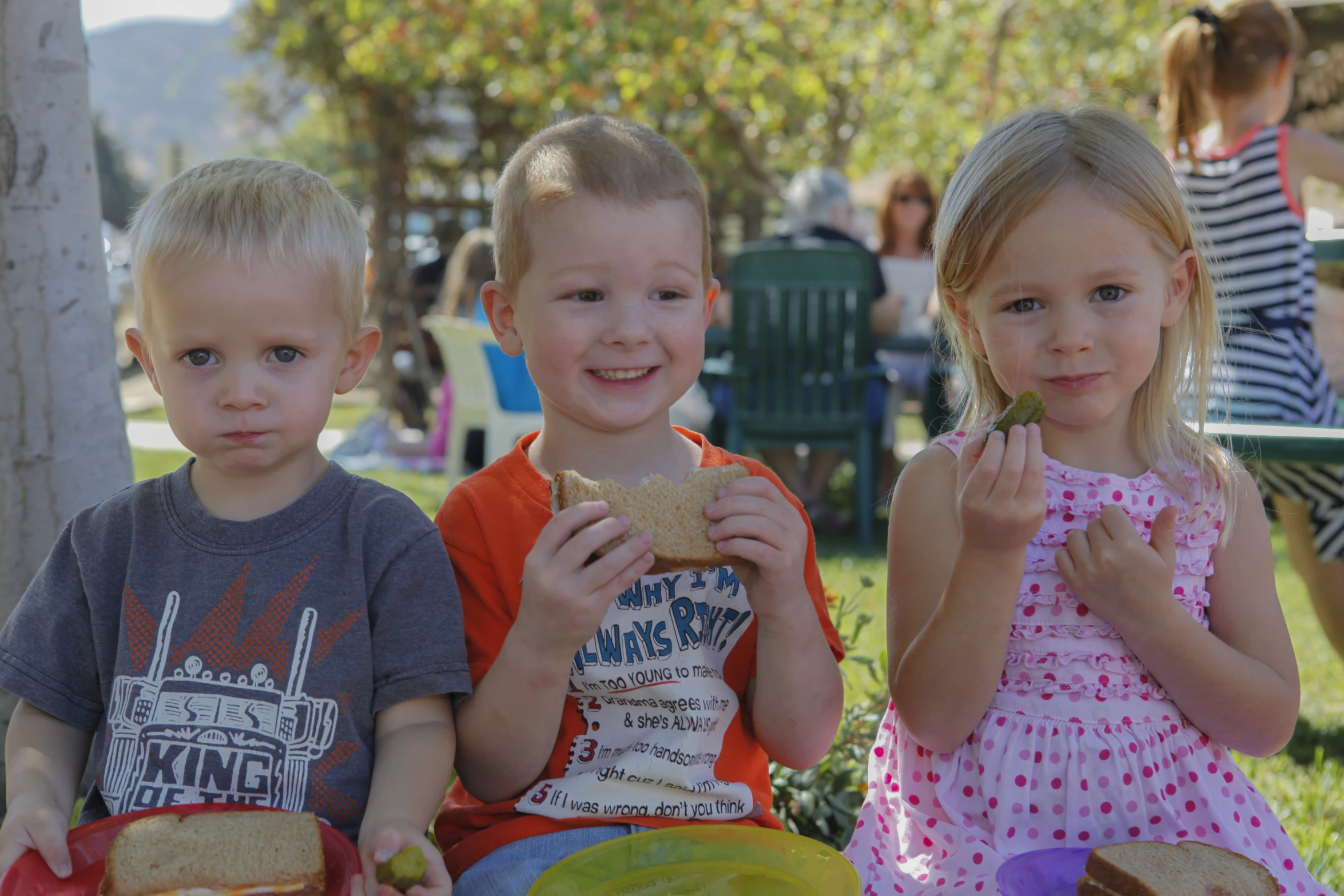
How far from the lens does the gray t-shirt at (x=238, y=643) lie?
66.7 inches

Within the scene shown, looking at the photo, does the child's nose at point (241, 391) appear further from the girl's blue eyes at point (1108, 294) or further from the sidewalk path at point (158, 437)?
the sidewalk path at point (158, 437)

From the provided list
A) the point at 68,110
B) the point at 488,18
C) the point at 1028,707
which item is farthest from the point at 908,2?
the point at 1028,707

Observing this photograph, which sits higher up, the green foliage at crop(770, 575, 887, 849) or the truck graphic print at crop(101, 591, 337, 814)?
the truck graphic print at crop(101, 591, 337, 814)

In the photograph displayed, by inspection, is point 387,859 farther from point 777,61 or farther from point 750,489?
point 777,61

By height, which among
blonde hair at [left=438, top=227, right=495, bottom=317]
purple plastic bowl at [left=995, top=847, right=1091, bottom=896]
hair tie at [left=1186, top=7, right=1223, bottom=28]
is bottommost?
A: purple plastic bowl at [left=995, top=847, right=1091, bottom=896]

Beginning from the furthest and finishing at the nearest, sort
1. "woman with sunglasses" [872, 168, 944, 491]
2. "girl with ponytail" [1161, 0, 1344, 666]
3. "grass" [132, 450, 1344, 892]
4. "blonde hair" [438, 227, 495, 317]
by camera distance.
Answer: "blonde hair" [438, 227, 495, 317] → "woman with sunglasses" [872, 168, 944, 491] → "girl with ponytail" [1161, 0, 1344, 666] → "grass" [132, 450, 1344, 892]

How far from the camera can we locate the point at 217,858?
Answer: 56.1 inches

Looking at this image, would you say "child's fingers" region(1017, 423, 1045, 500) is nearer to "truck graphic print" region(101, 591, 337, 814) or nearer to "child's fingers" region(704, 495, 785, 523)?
"child's fingers" region(704, 495, 785, 523)

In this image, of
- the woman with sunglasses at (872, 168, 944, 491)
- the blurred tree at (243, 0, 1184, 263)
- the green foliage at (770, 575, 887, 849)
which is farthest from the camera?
the blurred tree at (243, 0, 1184, 263)

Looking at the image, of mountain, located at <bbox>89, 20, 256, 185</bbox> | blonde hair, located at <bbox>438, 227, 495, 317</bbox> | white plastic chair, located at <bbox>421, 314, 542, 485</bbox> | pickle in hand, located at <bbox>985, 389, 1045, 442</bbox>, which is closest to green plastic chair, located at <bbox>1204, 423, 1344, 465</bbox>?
pickle in hand, located at <bbox>985, 389, 1045, 442</bbox>

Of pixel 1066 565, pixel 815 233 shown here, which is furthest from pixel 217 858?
pixel 815 233

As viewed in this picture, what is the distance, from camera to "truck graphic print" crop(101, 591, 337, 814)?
5.52ft

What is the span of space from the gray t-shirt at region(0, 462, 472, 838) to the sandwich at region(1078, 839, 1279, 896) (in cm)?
93

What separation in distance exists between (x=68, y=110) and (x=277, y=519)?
147 centimetres
